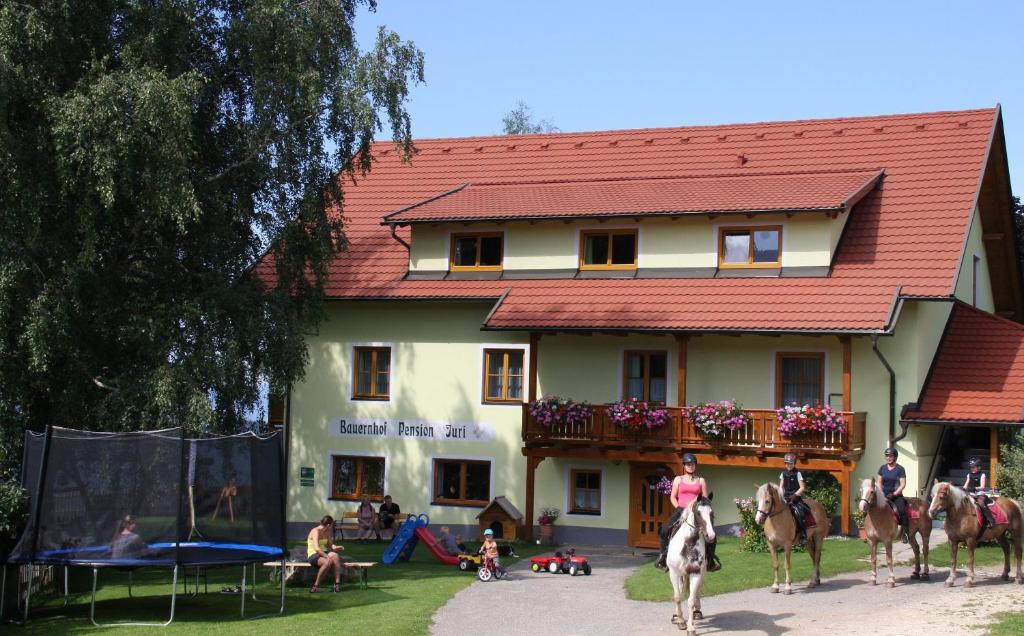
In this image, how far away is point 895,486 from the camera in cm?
2016

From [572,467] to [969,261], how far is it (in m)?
10.7

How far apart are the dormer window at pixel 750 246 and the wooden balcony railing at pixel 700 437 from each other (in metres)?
3.76

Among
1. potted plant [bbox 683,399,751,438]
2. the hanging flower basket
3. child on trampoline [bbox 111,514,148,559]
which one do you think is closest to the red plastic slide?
the hanging flower basket

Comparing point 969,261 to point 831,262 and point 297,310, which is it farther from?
point 297,310

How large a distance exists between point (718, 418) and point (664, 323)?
234cm

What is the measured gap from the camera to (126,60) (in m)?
21.7

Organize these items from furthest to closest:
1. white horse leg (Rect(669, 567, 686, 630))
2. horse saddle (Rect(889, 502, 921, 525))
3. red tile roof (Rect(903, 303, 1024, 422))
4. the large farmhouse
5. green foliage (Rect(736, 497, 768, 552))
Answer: the large farmhouse < red tile roof (Rect(903, 303, 1024, 422)) < green foliage (Rect(736, 497, 768, 552)) < horse saddle (Rect(889, 502, 921, 525)) < white horse leg (Rect(669, 567, 686, 630))

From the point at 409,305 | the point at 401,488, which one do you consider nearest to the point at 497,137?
the point at 409,305

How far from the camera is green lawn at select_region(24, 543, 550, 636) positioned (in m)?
17.4

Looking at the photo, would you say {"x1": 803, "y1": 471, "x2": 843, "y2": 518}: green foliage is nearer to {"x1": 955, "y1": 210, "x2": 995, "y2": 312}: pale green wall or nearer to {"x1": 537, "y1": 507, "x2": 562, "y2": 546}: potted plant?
{"x1": 955, "y1": 210, "x2": 995, "y2": 312}: pale green wall

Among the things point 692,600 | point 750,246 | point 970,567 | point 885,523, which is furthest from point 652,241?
point 692,600

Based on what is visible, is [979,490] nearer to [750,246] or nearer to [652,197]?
[750,246]

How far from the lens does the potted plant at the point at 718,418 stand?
2644 centimetres

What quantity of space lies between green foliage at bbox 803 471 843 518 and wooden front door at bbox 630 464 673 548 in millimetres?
3422
